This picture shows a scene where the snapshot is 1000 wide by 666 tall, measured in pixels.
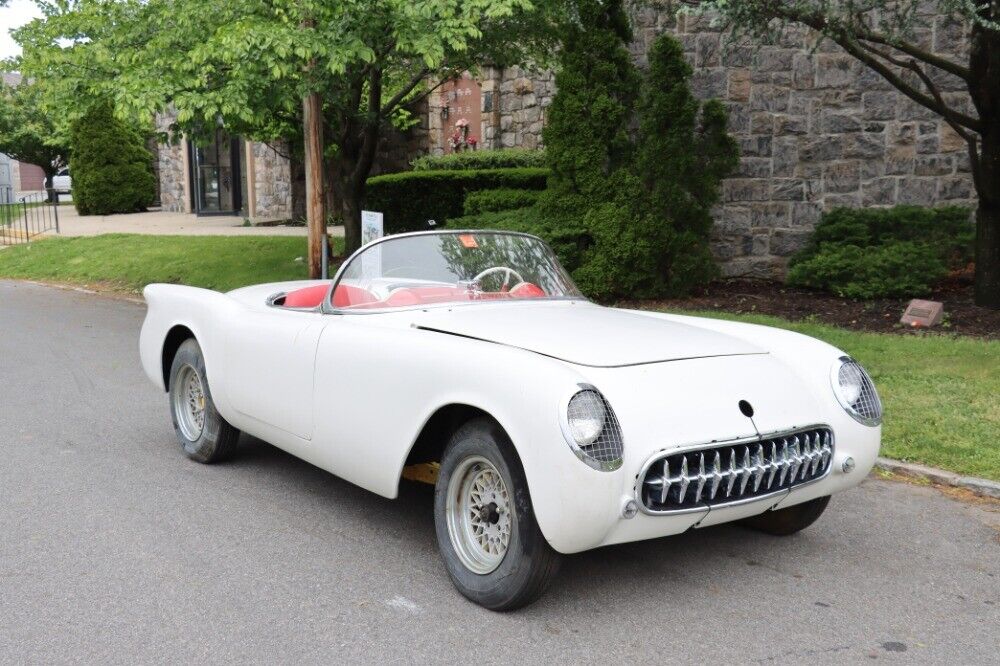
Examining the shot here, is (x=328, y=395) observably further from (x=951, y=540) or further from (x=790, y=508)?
(x=951, y=540)

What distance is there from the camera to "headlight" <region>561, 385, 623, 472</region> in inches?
133

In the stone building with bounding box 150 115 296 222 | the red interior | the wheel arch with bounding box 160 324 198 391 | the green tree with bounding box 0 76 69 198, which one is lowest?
the wheel arch with bounding box 160 324 198 391

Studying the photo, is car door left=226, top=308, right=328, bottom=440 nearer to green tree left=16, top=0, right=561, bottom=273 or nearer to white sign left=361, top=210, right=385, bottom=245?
white sign left=361, top=210, right=385, bottom=245

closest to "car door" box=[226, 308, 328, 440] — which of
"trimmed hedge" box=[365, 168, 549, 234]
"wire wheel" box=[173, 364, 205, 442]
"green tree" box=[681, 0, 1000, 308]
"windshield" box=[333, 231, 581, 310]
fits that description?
"windshield" box=[333, 231, 581, 310]

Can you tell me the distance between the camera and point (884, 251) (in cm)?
1135

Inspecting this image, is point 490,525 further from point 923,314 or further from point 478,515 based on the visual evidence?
point 923,314

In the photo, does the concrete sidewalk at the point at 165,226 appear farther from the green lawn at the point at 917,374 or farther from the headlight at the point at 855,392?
the headlight at the point at 855,392

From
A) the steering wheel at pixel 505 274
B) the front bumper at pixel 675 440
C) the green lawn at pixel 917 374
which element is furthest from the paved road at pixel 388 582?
the steering wheel at pixel 505 274

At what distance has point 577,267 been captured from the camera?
1157 centimetres

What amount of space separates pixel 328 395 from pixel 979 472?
11.9 feet

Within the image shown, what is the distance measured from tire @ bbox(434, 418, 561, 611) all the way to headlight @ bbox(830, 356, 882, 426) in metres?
1.47

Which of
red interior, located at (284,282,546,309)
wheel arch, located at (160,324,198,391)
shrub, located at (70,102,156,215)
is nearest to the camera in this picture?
red interior, located at (284,282,546,309)

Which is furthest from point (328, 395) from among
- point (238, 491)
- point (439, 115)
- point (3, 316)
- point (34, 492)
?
point (439, 115)

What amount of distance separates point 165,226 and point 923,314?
19.0 meters
